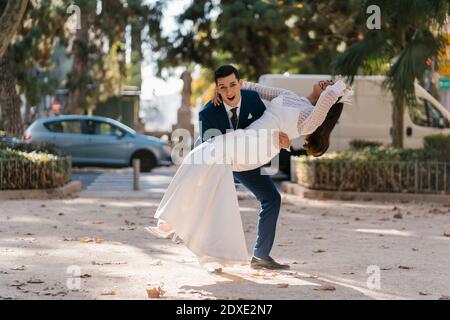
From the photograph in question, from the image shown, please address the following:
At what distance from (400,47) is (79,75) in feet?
55.5

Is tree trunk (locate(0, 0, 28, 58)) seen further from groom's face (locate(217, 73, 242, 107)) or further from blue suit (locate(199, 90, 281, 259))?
groom's face (locate(217, 73, 242, 107))

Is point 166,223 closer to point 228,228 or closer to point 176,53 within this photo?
point 228,228

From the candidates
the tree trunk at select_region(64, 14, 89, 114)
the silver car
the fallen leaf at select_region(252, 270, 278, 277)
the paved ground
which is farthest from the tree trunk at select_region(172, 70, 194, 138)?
the fallen leaf at select_region(252, 270, 278, 277)

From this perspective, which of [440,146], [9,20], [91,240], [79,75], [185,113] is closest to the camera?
[91,240]

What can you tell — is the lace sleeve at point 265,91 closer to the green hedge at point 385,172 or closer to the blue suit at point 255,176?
the blue suit at point 255,176

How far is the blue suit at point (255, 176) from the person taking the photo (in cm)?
849

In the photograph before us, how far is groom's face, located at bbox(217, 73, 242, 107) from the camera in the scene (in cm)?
837

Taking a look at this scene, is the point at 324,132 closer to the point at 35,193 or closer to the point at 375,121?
the point at 35,193

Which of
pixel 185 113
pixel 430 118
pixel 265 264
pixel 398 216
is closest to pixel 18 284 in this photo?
pixel 265 264

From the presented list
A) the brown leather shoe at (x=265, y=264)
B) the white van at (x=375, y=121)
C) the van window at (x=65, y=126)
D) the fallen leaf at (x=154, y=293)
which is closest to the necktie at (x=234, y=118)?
the brown leather shoe at (x=265, y=264)

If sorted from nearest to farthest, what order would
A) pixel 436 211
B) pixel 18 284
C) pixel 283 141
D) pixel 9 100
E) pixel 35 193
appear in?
pixel 18 284
pixel 283 141
pixel 436 211
pixel 35 193
pixel 9 100

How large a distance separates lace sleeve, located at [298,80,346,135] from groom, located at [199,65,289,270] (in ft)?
0.76

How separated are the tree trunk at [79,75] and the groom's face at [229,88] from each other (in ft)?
81.4

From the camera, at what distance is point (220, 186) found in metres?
8.33
